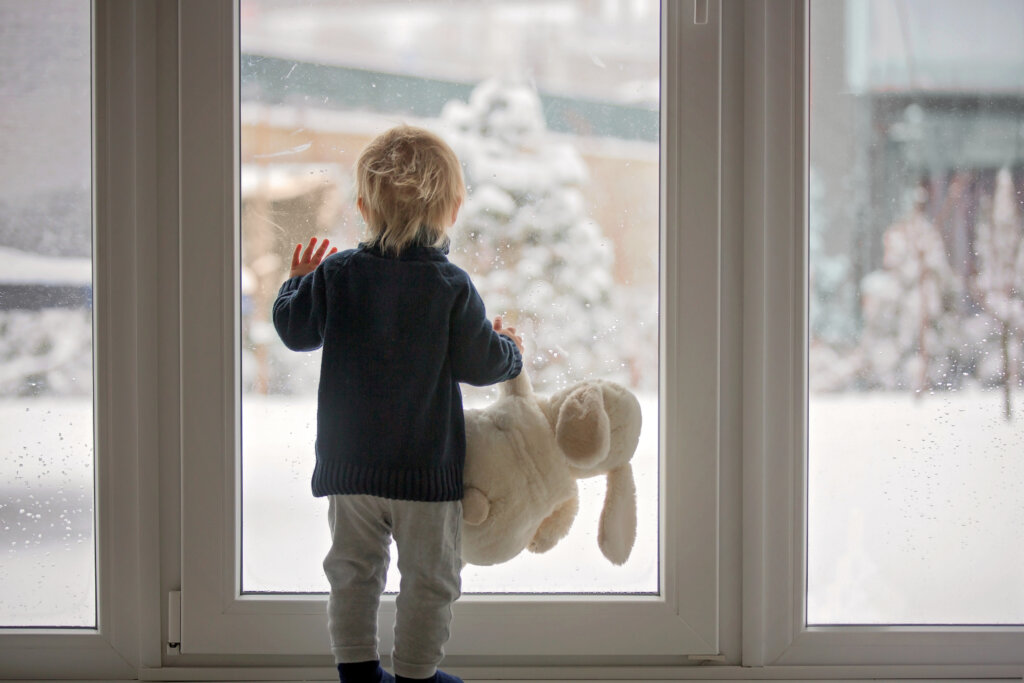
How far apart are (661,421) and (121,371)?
865mm

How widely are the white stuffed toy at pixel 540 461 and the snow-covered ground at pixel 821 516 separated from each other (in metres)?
0.19

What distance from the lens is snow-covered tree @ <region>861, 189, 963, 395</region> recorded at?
3.94 feet

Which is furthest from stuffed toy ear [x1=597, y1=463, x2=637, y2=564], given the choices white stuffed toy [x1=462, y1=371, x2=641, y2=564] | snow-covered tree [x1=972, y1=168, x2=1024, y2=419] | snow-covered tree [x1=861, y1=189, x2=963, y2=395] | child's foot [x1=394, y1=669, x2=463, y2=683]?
snow-covered tree [x1=972, y1=168, x2=1024, y2=419]

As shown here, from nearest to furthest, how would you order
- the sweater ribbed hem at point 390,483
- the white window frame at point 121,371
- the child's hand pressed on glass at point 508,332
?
the sweater ribbed hem at point 390,483
the child's hand pressed on glass at point 508,332
the white window frame at point 121,371

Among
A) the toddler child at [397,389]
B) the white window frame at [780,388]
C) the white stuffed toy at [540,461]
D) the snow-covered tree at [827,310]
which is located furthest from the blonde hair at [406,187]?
the snow-covered tree at [827,310]

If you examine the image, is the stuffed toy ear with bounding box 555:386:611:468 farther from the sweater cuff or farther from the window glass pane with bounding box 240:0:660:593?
the window glass pane with bounding box 240:0:660:593

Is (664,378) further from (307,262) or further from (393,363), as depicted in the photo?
(307,262)

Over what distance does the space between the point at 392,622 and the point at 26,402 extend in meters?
0.70

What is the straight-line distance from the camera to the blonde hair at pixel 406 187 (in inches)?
38.1

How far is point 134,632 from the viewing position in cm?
118

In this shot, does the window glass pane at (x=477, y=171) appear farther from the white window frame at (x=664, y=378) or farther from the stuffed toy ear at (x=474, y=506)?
the stuffed toy ear at (x=474, y=506)

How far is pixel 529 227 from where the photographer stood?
119cm

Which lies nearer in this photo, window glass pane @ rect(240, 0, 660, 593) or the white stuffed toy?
the white stuffed toy

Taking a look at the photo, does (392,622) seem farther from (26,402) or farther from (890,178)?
(890,178)
